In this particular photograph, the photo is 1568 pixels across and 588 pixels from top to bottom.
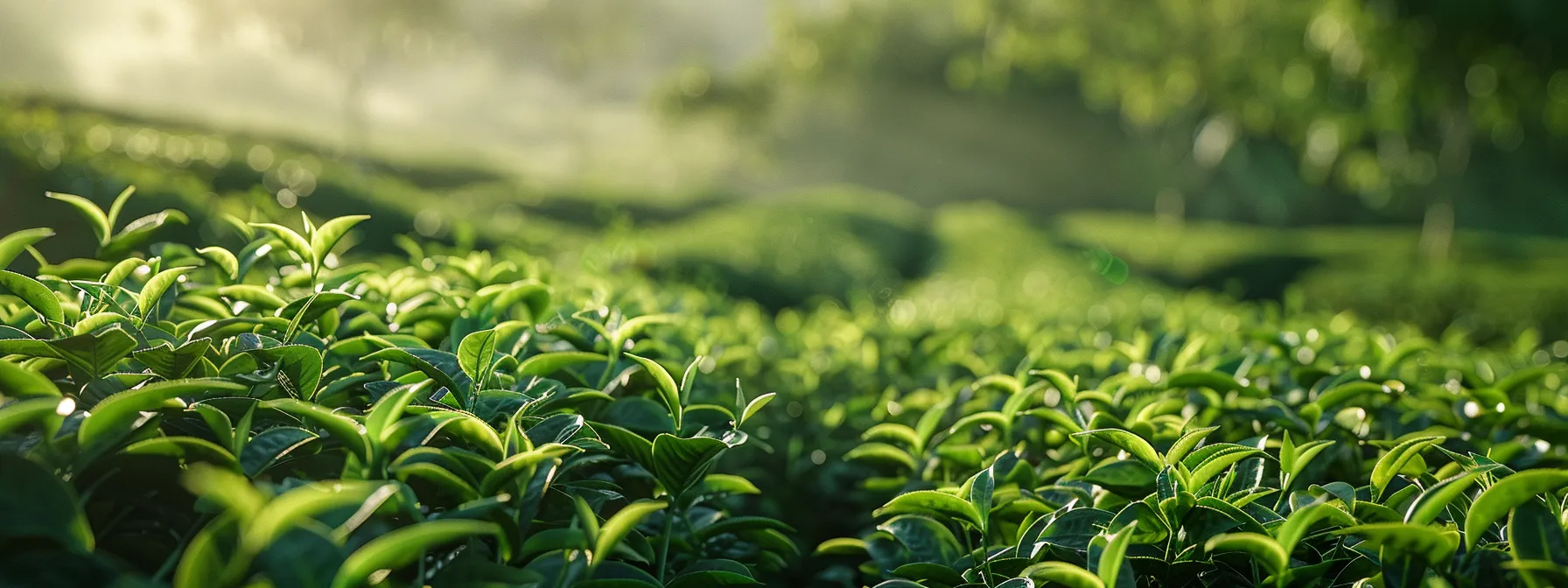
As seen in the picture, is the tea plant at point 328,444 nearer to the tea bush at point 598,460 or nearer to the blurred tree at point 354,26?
the tea bush at point 598,460

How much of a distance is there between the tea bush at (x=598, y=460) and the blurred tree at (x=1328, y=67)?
12640 millimetres

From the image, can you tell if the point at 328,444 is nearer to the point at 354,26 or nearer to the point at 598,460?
the point at 598,460

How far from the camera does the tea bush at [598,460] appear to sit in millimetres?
845

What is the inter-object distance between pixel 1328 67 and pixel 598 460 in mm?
19352

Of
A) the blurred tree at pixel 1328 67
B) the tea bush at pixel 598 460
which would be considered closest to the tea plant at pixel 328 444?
the tea bush at pixel 598 460

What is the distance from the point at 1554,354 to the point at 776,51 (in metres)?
44.2

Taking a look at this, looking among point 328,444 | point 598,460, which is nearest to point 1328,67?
point 598,460

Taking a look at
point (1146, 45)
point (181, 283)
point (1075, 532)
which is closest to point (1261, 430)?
point (1075, 532)

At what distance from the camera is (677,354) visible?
2.07 m

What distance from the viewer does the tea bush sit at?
845 millimetres

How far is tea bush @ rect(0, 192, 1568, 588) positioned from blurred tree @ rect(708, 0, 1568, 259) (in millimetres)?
12640

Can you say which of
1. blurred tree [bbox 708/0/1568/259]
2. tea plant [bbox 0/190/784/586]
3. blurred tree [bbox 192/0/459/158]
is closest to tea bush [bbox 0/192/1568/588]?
tea plant [bbox 0/190/784/586]

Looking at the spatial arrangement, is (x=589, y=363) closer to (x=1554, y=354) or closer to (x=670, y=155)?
(x=1554, y=354)

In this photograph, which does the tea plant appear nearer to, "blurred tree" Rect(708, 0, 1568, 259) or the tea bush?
the tea bush
